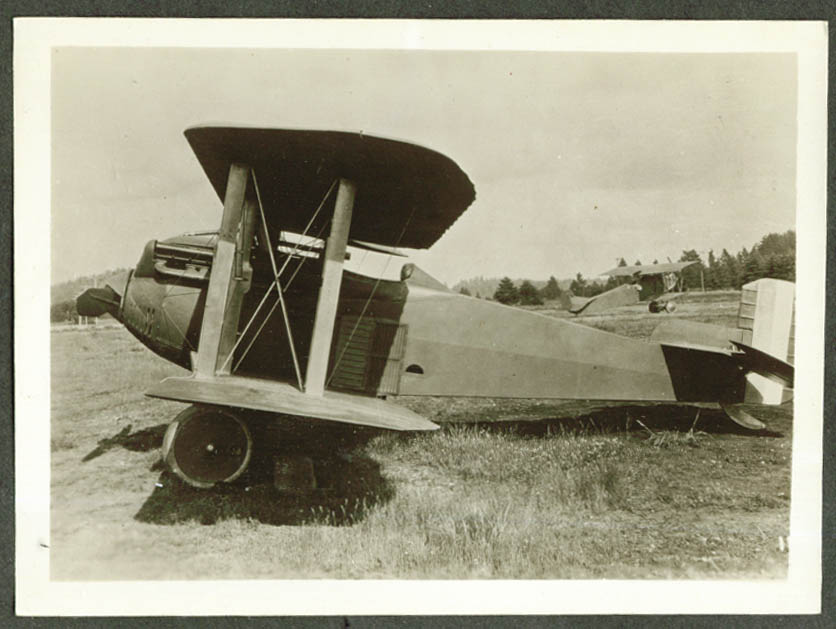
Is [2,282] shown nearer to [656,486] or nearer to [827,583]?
[656,486]

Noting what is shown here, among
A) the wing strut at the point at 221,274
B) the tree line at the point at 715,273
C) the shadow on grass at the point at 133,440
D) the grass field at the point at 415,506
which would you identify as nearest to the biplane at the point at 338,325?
the wing strut at the point at 221,274

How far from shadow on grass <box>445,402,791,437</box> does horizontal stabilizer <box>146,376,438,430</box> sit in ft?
5.07

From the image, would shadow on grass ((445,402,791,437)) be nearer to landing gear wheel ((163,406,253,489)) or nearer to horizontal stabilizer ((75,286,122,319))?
landing gear wheel ((163,406,253,489))

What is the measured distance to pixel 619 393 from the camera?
3492mm

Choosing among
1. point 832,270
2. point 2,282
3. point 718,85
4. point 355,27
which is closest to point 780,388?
point 832,270

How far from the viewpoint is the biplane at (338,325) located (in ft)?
7.88

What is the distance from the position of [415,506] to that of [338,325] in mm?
1113

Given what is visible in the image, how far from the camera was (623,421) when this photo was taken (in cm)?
375

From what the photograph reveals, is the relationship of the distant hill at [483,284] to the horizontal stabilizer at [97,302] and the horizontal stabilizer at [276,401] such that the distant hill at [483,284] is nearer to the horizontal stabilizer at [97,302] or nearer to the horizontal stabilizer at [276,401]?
the horizontal stabilizer at [276,401]

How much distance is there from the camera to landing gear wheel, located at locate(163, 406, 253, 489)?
2479 millimetres

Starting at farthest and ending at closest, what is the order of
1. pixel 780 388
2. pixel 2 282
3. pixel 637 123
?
pixel 780 388 < pixel 637 123 < pixel 2 282

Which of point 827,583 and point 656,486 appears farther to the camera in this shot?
point 656,486

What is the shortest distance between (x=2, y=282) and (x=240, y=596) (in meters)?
1.92

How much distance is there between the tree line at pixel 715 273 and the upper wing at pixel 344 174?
Result: 32.9 inches
